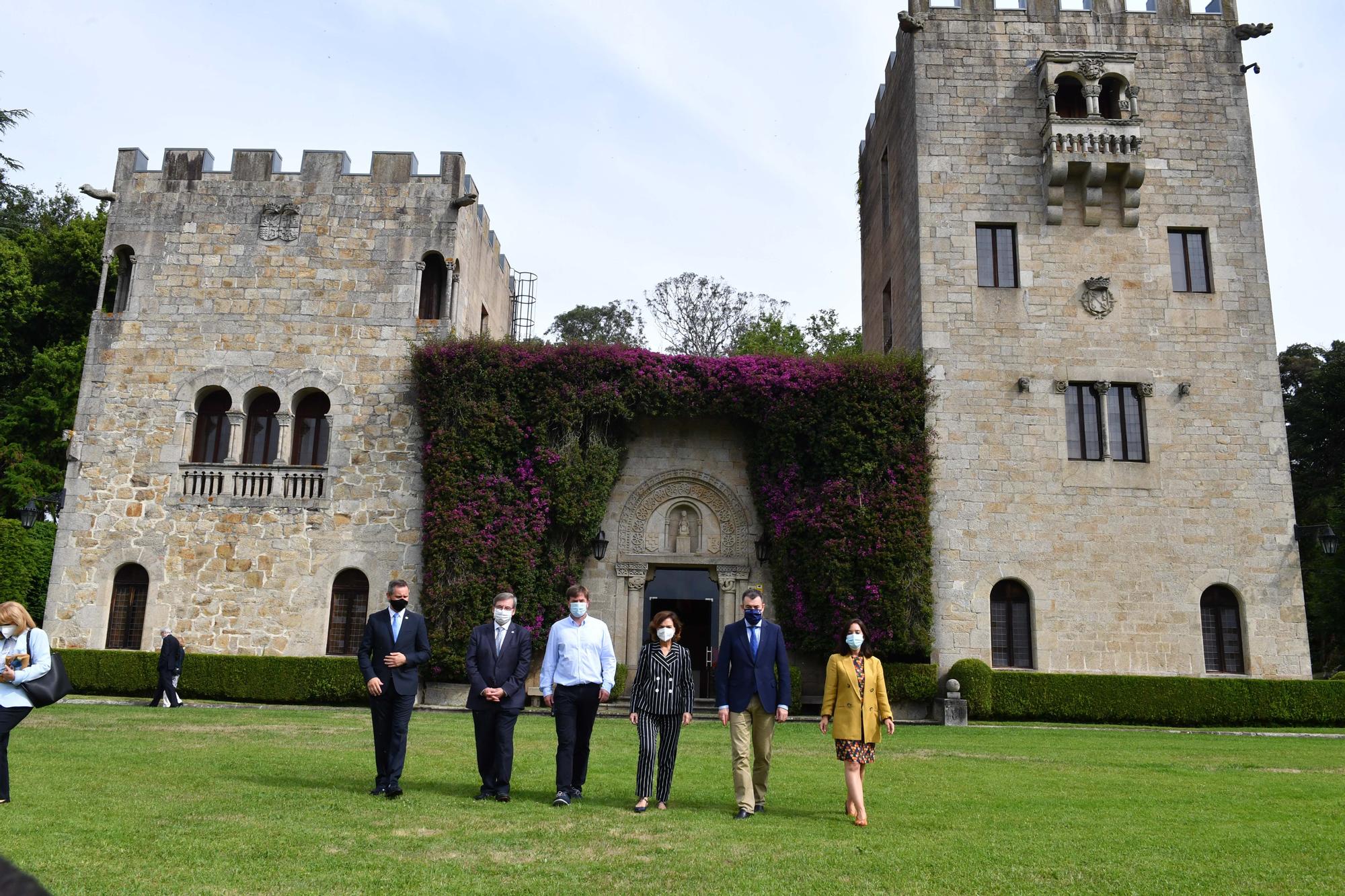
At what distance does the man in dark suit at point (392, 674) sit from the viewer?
28.5 ft

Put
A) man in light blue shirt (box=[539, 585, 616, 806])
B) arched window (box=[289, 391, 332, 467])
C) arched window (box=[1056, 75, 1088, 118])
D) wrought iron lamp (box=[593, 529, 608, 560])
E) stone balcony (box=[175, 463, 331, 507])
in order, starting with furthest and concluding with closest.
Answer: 1. arched window (box=[1056, 75, 1088, 118])
2. arched window (box=[289, 391, 332, 467])
3. wrought iron lamp (box=[593, 529, 608, 560])
4. stone balcony (box=[175, 463, 331, 507])
5. man in light blue shirt (box=[539, 585, 616, 806])

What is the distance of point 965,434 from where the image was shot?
2105cm

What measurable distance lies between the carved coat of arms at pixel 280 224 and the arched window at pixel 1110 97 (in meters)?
17.3

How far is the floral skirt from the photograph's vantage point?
26.6ft

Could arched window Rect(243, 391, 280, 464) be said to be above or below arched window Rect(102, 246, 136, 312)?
below

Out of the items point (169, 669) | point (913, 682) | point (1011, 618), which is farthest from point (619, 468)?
point (169, 669)

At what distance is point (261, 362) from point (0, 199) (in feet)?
55.0

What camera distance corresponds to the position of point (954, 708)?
61.2 feet

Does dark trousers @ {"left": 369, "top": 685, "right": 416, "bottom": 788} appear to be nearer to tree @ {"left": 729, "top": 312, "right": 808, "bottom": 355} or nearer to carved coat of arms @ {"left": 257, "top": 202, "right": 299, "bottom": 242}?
carved coat of arms @ {"left": 257, "top": 202, "right": 299, "bottom": 242}

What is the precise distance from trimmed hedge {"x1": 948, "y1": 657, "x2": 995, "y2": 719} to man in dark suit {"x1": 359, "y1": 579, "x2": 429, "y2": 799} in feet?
41.9

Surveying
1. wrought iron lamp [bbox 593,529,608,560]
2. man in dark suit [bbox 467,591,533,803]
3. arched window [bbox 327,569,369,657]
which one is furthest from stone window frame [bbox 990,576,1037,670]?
man in dark suit [bbox 467,591,533,803]

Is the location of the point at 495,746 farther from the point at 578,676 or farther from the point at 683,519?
the point at 683,519

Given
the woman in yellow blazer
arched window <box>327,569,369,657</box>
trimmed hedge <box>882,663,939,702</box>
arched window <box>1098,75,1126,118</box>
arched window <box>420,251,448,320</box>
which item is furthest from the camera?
arched window <box>420,251,448,320</box>

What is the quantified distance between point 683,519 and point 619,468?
70.4 inches
